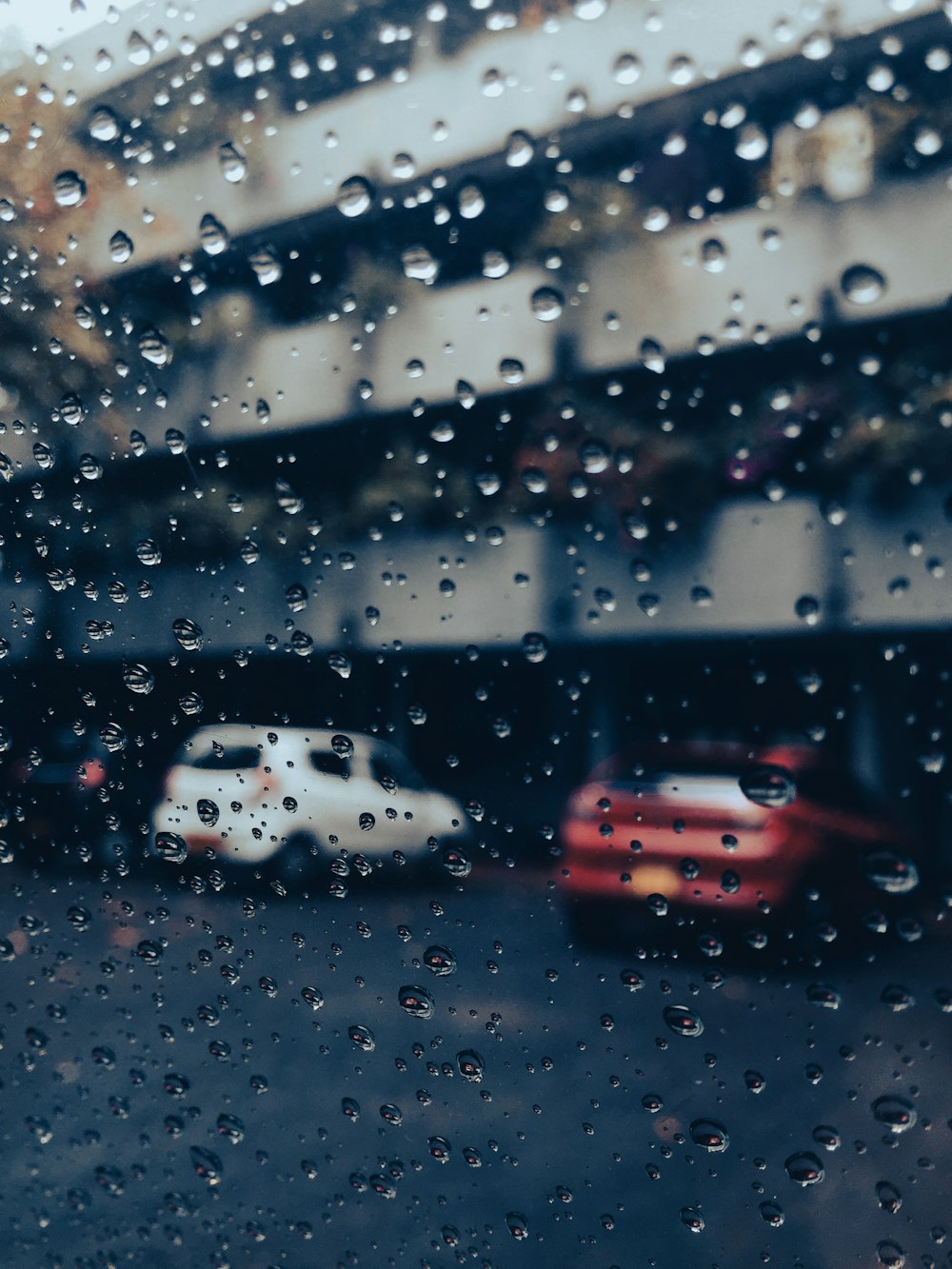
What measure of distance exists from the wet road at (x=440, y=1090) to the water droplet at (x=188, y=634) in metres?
0.31

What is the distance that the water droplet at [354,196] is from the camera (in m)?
1.04

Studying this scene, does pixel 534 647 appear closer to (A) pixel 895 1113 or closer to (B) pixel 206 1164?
(A) pixel 895 1113

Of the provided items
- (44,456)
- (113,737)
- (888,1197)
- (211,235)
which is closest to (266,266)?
(211,235)

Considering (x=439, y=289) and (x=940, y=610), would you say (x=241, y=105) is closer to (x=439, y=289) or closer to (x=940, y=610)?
(x=439, y=289)

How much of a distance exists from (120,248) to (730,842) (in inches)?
40.2

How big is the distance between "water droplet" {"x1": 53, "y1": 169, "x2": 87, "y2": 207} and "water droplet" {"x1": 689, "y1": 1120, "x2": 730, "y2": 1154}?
51.4 inches

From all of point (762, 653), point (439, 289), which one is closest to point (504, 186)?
point (439, 289)

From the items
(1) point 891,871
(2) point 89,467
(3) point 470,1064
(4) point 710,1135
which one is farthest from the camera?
(2) point 89,467

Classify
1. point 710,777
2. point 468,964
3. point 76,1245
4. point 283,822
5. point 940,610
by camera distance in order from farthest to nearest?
1. point 76,1245
2. point 283,822
3. point 468,964
4. point 710,777
5. point 940,610

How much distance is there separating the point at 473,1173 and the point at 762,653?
670 mm

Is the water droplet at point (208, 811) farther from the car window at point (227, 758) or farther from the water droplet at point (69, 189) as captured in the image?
the water droplet at point (69, 189)

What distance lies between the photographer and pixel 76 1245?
126 cm

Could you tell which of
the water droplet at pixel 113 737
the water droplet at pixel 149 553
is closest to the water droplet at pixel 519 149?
the water droplet at pixel 149 553

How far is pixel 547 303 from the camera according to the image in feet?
3.18
